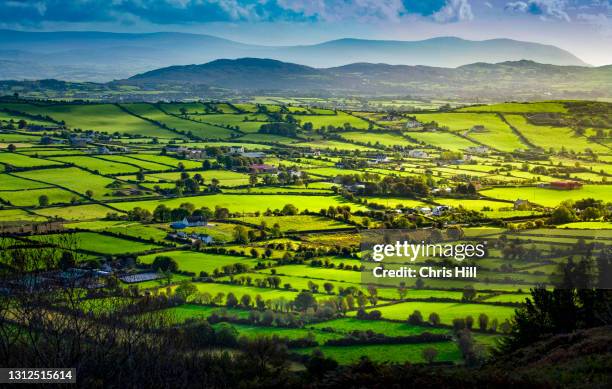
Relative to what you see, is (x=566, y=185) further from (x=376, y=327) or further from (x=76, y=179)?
(x=76, y=179)

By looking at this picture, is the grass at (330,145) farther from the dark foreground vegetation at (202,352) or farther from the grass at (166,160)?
the dark foreground vegetation at (202,352)

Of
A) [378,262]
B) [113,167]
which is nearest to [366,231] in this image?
[378,262]

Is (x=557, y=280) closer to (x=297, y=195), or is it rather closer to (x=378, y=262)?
(x=378, y=262)

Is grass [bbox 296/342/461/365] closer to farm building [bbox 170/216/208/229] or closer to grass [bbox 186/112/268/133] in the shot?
farm building [bbox 170/216/208/229]

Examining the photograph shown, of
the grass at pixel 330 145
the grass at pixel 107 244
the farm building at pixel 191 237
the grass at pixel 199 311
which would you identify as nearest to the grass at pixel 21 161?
the grass at pixel 107 244

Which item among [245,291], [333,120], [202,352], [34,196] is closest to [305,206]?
[34,196]
